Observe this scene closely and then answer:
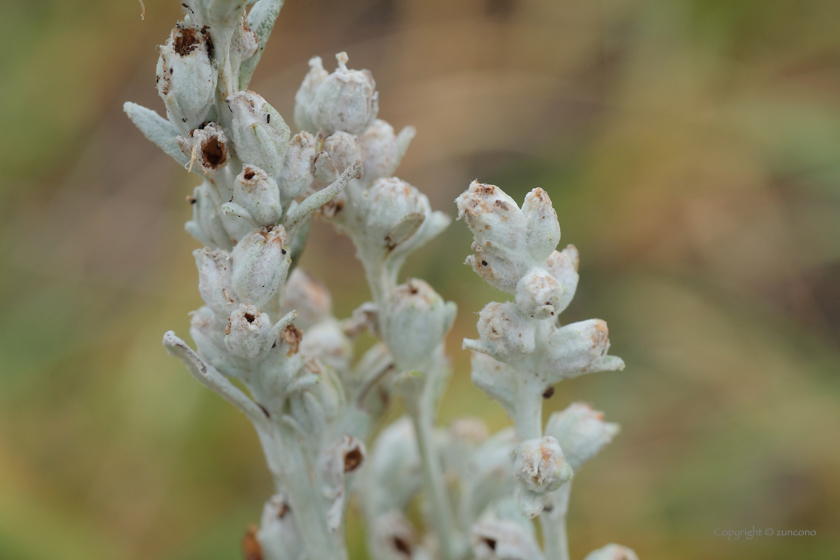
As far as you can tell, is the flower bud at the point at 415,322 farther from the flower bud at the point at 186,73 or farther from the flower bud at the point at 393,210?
the flower bud at the point at 186,73

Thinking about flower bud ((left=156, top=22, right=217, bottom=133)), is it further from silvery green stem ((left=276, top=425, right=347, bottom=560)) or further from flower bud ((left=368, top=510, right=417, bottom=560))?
flower bud ((left=368, top=510, right=417, bottom=560))

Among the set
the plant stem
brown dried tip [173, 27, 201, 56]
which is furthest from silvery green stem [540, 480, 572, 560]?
brown dried tip [173, 27, 201, 56]

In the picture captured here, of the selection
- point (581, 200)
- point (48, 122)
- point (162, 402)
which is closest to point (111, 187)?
point (48, 122)

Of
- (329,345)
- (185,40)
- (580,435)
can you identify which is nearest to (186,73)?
(185,40)

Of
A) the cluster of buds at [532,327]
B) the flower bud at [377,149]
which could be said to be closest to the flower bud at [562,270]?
the cluster of buds at [532,327]

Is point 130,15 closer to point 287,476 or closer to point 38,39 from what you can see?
point 38,39

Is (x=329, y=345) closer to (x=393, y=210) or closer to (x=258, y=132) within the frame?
(x=393, y=210)

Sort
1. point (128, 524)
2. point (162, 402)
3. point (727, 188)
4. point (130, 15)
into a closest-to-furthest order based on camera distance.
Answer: point (128, 524) < point (162, 402) < point (727, 188) < point (130, 15)
